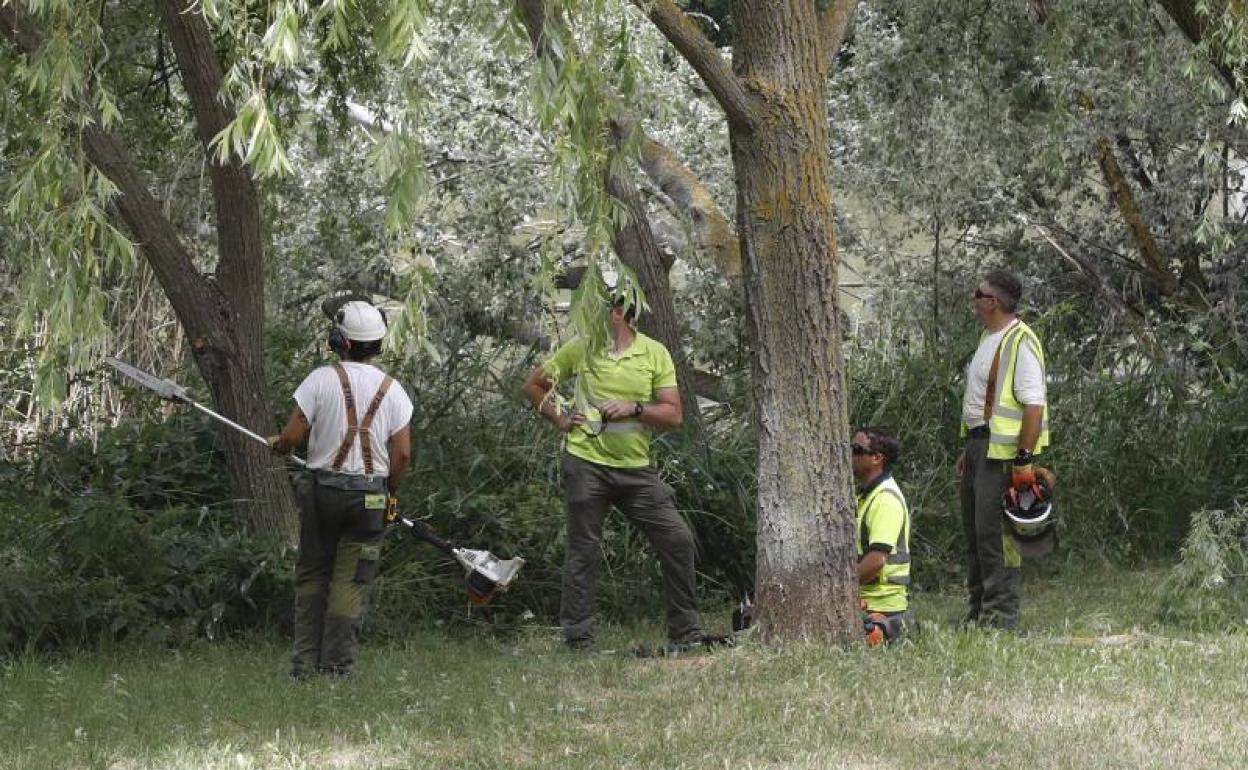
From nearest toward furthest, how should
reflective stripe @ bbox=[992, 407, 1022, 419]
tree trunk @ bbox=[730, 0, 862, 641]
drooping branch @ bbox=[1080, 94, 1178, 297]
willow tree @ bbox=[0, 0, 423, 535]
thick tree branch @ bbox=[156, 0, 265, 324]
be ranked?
1. willow tree @ bbox=[0, 0, 423, 535]
2. tree trunk @ bbox=[730, 0, 862, 641]
3. reflective stripe @ bbox=[992, 407, 1022, 419]
4. thick tree branch @ bbox=[156, 0, 265, 324]
5. drooping branch @ bbox=[1080, 94, 1178, 297]

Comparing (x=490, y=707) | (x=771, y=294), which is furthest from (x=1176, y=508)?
(x=490, y=707)

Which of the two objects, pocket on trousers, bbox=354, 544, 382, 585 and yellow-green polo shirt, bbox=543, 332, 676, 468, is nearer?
pocket on trousers, bbox=354, 544, 382, 585

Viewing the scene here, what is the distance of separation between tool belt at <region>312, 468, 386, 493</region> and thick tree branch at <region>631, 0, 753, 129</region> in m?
2.34

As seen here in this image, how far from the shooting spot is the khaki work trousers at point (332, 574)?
8.24 meters

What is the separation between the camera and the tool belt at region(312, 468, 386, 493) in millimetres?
8164

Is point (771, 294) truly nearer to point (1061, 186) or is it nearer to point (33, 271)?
point (33, 271)

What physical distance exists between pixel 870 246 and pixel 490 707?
37.9 ft

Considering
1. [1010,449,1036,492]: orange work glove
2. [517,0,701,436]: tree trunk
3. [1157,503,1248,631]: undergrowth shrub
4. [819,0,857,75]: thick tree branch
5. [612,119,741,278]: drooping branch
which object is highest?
[819,0,857,75]: thick tree branch

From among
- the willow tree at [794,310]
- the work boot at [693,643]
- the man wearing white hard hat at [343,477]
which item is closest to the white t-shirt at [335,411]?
the man wearing white hard hat at [343,477]

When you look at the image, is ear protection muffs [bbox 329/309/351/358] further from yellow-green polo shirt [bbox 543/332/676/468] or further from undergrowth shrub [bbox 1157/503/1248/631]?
undergrowth shrub [bbox 1157/503/1248/631]

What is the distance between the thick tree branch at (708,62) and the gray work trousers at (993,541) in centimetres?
237

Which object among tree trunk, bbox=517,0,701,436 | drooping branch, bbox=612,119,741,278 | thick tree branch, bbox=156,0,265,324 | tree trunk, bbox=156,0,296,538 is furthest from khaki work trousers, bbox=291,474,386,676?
drooping branch, bbox=612,119,741,278

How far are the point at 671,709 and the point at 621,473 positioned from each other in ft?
6.76

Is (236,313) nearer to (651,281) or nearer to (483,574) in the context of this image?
(483,574)
